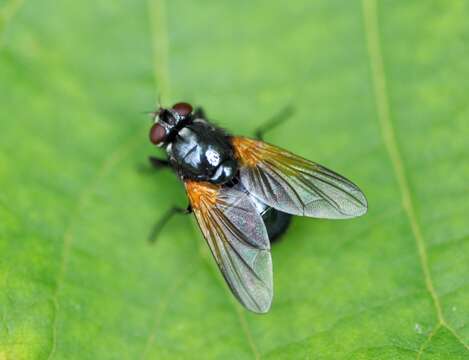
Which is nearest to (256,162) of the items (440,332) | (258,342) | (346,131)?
(346,131)

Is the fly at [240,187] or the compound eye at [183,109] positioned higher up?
the compound eye at [183,109]

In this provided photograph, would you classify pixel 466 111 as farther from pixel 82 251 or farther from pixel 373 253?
pixel 82 251

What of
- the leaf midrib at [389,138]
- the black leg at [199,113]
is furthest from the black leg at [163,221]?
the leaf midrib at [389,138]

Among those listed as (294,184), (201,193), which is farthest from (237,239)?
(294,184)

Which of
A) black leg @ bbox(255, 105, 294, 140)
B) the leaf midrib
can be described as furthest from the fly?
the leaf midrib

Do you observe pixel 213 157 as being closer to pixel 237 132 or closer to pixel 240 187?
pixel 240 187

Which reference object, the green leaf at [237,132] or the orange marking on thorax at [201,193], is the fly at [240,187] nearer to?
the orange marking on thorax at [201,193]

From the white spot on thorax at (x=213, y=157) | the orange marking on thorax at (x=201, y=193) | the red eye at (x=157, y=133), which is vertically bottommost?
the orange marking on thorax at (x=201, y=193)

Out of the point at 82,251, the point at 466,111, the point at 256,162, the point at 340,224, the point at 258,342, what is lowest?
the point at 258,342
